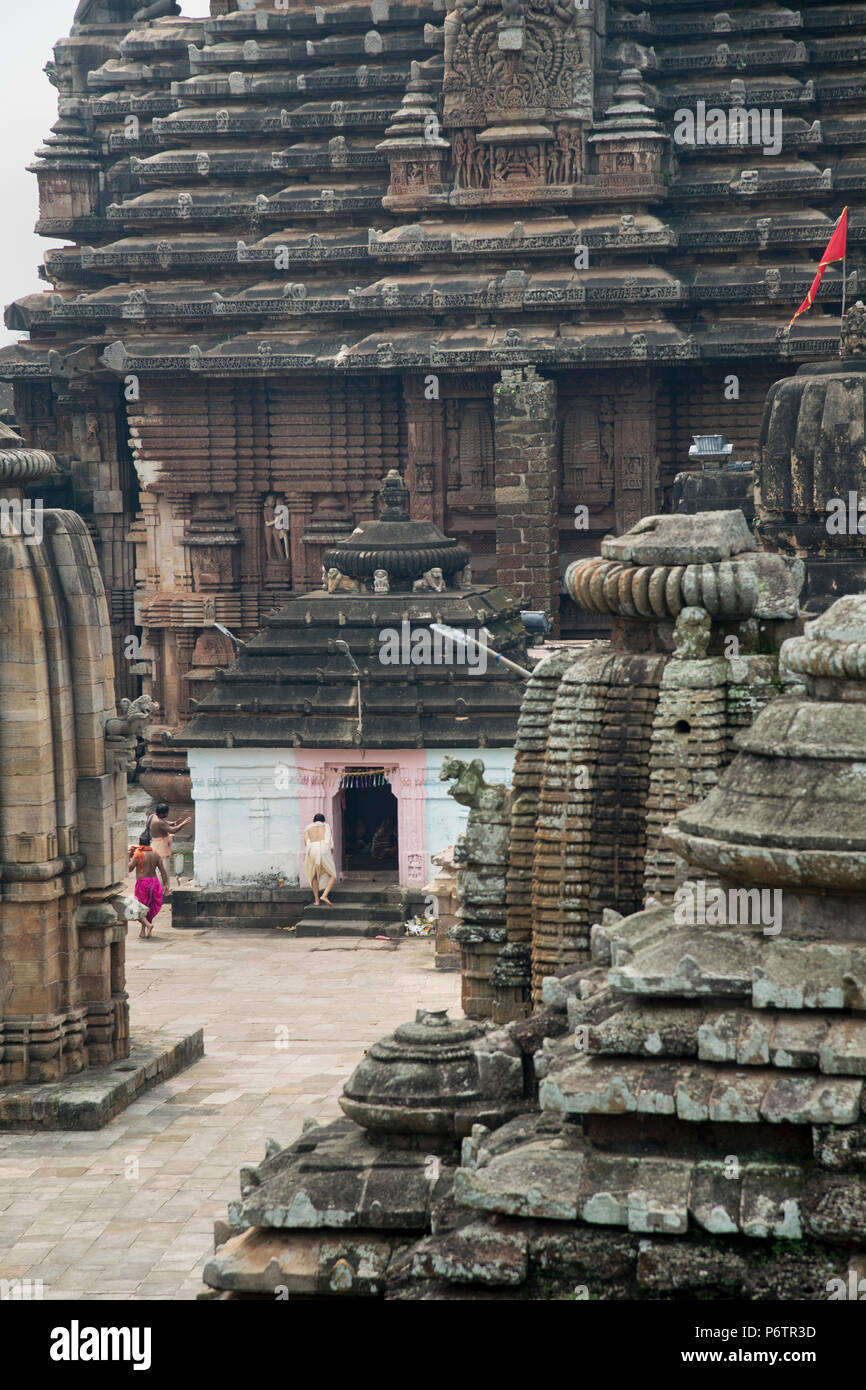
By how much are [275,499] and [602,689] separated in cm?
2241

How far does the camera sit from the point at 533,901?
15.3 m

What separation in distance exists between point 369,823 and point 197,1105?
12645 millimetres

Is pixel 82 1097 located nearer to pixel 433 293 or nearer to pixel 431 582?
pixel 431 582

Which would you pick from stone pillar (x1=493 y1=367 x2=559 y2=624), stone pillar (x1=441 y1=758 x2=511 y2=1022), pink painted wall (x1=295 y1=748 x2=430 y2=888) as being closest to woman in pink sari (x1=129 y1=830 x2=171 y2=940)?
pink painted wall (x1=295 y1=748 x2=430 y2=888)

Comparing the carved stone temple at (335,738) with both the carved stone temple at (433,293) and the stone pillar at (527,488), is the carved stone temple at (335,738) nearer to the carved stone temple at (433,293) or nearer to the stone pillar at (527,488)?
the stone pillar at (527,488)

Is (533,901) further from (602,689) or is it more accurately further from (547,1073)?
(547,1073)

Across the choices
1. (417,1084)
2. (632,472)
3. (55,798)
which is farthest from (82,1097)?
(632,472)

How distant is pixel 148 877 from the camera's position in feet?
89.0

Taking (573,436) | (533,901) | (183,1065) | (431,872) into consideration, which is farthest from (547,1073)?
(573,436)

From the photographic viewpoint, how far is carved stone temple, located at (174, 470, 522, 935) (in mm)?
28391

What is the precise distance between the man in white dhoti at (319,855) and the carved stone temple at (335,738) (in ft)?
1.31

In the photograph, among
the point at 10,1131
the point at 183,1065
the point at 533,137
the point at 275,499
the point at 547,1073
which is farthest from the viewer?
the point at 275,499

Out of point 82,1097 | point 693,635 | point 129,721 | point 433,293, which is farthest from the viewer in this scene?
point 433,293

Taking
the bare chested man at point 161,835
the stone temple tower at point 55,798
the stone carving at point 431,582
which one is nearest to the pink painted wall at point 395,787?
the bare chested man at point 161,835
